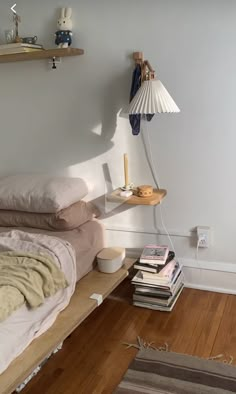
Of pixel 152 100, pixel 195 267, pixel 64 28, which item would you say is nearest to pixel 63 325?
pixel 195 267

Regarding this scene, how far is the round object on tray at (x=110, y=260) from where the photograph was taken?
251 centimetres

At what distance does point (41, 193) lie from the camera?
2574mm

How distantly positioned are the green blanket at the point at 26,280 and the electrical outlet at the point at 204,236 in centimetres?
100

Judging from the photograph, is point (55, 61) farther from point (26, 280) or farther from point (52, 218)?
point (26, 280)

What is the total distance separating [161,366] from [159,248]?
78cm

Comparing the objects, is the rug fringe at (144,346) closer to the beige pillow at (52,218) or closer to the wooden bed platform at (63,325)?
the wooden bed platform at (63,325)

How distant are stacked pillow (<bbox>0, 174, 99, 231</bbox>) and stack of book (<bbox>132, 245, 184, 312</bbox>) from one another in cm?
47

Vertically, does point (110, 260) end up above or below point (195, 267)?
above

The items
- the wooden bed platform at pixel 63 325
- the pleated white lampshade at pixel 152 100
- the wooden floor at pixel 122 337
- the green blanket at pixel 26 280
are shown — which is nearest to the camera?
the wooden bed platform at pixel 63 325

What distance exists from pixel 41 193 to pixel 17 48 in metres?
0.93

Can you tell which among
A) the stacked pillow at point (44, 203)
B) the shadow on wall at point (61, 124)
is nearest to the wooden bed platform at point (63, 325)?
the stacked pillow at point (44, 203)

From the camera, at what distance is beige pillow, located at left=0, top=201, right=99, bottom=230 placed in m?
2.51

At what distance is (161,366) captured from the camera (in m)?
2.02

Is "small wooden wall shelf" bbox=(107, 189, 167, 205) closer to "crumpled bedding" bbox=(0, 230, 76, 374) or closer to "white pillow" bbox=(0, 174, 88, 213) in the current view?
"white pillow" bbox=(0, 174, 88, 213)
